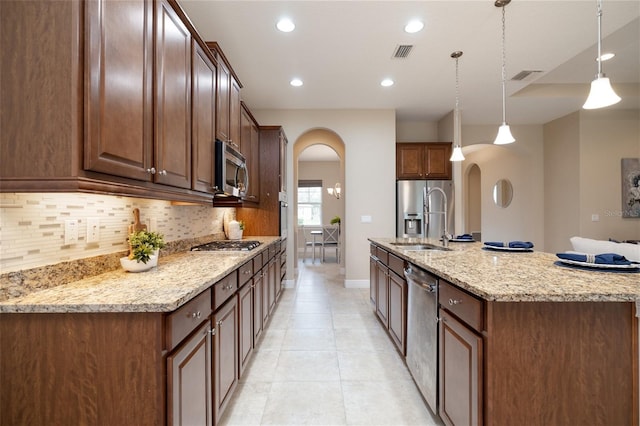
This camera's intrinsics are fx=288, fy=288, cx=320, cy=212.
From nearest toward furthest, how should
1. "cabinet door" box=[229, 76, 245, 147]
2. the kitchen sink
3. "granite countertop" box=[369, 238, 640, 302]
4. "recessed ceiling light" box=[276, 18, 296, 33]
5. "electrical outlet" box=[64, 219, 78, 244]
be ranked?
"granite countertop" box=[369, 238, 640, 302] → "electrical outlet" box=[64, 219, 78, 244] → "recessed ceiling light" box=[276, 18, 296, 33] → "cabinet door" box=[229, 76, 245, 147] → the kitchen sink

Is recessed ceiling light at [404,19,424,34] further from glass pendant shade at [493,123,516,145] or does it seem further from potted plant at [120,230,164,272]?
potted plant at [120,230,164,272]

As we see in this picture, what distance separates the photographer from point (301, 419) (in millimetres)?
1686

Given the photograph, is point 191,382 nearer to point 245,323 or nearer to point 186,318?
point 186,318

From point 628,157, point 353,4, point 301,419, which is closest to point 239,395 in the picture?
point 301,419

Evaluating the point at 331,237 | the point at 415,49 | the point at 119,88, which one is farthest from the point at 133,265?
the point at 331,237

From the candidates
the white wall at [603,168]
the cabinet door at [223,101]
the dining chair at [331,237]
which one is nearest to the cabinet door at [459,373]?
the cabinet door at [223,101]

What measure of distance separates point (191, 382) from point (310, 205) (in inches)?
312

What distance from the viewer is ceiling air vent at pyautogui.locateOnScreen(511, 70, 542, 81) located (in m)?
3.53

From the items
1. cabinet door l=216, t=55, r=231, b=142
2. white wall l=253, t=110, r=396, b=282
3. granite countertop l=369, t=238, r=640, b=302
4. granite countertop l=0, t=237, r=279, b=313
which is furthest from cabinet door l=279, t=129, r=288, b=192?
granite countertop l=369, t=238, r=640, b=302

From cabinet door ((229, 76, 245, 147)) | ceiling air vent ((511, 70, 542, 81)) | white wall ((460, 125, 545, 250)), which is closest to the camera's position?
cabinet door ((229, 76, 245, 147))

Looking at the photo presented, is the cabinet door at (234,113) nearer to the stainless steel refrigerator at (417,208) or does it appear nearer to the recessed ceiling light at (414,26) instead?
the recessed ceiling light at (414,26)

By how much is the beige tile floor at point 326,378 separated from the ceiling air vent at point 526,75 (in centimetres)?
351

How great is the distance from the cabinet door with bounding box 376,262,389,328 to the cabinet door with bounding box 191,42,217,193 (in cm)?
173

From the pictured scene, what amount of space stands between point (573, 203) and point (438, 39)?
4259 millimetres
